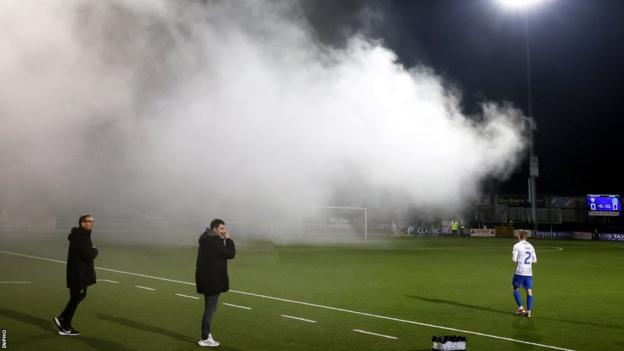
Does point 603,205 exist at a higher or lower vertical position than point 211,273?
higher

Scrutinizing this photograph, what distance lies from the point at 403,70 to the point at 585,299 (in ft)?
42.3


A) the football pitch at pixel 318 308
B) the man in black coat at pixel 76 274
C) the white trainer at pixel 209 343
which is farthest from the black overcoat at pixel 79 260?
the white trainer at pixel 209 343

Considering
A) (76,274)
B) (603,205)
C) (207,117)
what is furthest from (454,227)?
(76,274)

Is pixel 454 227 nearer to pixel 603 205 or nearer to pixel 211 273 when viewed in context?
pixel 603 205

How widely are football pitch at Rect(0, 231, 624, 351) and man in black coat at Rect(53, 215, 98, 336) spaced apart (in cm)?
29

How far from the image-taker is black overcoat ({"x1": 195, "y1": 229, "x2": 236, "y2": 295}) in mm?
9875

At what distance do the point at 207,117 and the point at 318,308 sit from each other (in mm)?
11009

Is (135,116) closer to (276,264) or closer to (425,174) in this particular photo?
(276,264)

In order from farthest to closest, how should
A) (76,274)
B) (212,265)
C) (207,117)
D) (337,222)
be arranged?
(337,222)
(207,117)
(76,274)
(212,265)

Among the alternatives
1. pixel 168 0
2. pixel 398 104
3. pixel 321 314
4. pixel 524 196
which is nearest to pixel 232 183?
pixel 398 104

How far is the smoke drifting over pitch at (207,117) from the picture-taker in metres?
16.7

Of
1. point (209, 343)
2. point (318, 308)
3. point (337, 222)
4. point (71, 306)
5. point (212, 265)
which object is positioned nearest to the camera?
point (209, 343)

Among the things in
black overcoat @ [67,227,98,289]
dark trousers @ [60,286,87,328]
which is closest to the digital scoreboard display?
black overcoat @ [67,227,98,289]

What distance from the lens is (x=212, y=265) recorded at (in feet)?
32.7
